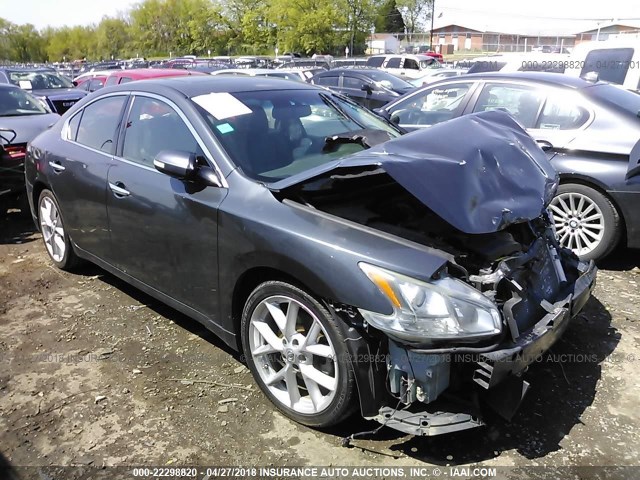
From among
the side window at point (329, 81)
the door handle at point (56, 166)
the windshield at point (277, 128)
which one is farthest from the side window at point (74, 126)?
the side window at point (329, 81)

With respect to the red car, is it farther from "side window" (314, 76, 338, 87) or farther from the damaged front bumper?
the damaged front bumper

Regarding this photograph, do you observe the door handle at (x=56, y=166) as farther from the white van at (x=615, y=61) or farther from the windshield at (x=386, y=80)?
the windshield at (x=386, y=80)

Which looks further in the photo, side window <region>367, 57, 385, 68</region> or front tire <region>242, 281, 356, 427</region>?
side window <region>367, 57, 385, 68</region>

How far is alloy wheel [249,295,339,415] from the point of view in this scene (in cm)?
271

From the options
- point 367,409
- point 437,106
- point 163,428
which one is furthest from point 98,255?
point 437,106

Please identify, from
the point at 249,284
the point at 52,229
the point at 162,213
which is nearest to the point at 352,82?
the point at 52,229

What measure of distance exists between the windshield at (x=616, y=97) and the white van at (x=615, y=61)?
3450 mm

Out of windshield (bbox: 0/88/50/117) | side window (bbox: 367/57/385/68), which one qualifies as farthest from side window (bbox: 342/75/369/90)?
side window (bbox: 367/57/385/68)

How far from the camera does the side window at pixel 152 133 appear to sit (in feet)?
11.1

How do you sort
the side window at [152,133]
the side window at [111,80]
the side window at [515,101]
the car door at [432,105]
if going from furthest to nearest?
the side window at [111,80] < the car door at [432,105] < the side window at [515,101] < the side window at [152,133]

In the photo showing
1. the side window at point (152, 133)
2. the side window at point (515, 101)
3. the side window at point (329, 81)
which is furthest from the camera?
the side window at point (329, 81)

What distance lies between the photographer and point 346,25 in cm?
6494

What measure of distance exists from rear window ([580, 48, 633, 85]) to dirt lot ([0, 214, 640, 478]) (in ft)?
19.9

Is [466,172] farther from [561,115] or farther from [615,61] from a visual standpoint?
[615,61]
